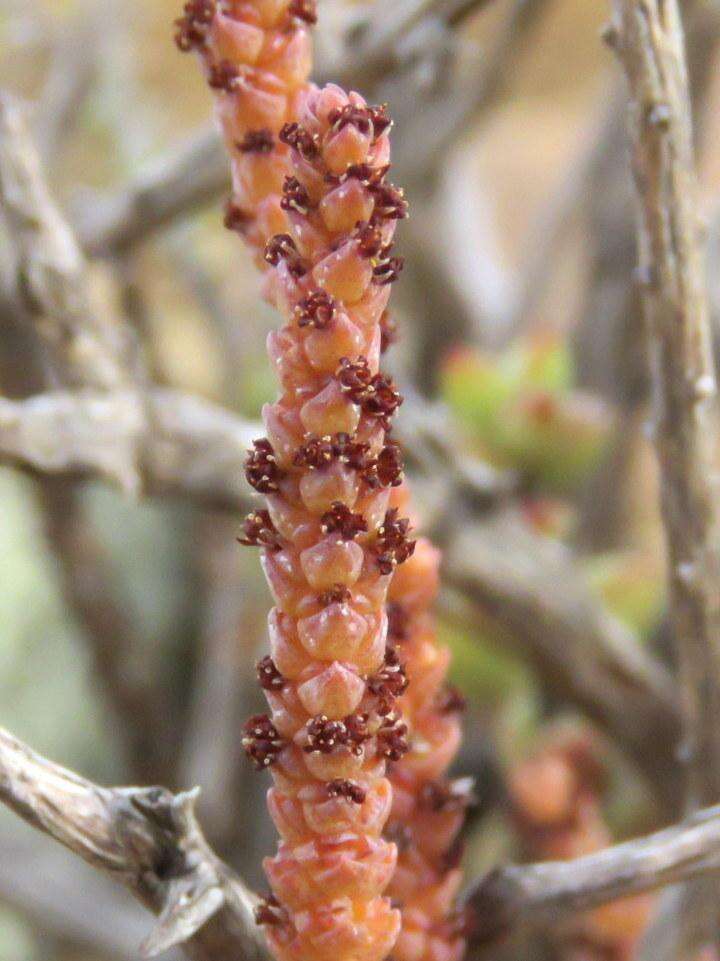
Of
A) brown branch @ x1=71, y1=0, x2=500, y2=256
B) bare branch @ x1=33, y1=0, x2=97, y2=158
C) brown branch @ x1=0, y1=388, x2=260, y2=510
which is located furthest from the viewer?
bare branch @ x1=33, y1=0, x2=97, y2=158

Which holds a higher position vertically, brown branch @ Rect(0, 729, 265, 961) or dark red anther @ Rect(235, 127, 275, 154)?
dark red anther @ Rect(235, 127, 275, 154)

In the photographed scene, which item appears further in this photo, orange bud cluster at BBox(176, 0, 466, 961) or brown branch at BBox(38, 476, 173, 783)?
brown branch at BBox(38, 476, 173, 783)

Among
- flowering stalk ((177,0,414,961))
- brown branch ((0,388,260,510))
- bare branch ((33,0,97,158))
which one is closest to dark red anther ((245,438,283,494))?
flowering stalk ((177,0,414,961))

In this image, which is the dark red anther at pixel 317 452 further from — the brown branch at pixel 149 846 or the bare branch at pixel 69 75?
the bare branch at pixel 69 75

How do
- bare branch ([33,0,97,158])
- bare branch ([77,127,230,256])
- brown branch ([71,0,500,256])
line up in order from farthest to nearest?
bare branch ([33,0,97,158])
bare branch ([77,127,230,256])
brown branch ([71,0,500,256])

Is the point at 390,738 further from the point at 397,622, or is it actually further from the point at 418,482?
the point at 418,482

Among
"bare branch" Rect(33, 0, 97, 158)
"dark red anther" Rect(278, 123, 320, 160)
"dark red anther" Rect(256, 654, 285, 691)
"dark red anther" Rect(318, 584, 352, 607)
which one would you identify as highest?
"bare branch" Rect(33, 0, 97, 158)

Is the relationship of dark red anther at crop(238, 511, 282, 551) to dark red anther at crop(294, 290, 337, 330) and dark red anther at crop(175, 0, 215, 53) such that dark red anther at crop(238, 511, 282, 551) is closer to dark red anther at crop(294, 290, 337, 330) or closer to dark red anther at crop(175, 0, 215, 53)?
dark red anther at crop(294, 290, 337, 330)
